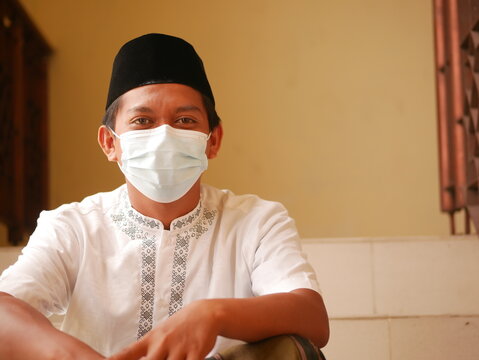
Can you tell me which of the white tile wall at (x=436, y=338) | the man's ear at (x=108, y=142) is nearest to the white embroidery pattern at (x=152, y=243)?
the man's ear at (x=108, y=142)

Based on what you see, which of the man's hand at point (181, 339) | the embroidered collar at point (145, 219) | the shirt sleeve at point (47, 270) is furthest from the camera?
the embroidered collar at point (145, 219)

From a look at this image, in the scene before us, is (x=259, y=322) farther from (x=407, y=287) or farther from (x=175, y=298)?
(x=407, y=287)

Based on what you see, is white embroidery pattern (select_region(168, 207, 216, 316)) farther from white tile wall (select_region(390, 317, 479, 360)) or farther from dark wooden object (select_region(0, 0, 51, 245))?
dark wooden object (select_region(0, 0, 51, 245))

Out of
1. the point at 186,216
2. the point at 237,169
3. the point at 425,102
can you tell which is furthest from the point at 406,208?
the point at 186,216

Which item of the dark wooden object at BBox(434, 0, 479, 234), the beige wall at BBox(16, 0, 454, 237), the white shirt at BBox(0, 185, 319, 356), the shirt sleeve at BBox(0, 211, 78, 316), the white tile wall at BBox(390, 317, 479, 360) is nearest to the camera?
the shirt sleeve at BBox(0, 211, 78, 316)

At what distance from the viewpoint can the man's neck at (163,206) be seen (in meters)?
1.93

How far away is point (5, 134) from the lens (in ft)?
14.6

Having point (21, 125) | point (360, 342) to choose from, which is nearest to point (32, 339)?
point (360, 342)

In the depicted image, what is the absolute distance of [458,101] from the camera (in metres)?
3.65

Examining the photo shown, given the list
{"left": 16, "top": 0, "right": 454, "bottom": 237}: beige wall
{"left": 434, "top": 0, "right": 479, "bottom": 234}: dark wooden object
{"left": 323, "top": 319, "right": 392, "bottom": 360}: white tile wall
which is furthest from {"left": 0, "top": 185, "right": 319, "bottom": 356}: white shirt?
{"left": 16, "top": 0, "right": 454, "bottom": 237}: beige wall

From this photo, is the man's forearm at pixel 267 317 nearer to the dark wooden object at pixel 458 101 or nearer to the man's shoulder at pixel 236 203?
the man's shoulder at pixel 236 203

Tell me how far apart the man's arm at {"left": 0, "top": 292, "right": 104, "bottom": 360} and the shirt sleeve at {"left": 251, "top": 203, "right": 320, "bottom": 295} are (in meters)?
0.49

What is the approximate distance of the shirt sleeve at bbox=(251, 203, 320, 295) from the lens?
66.1 inches

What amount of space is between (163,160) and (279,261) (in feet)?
1.36
